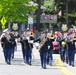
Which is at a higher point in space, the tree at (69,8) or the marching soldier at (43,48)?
the marching soldier at (43,48)

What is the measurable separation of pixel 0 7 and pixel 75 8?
104 ft

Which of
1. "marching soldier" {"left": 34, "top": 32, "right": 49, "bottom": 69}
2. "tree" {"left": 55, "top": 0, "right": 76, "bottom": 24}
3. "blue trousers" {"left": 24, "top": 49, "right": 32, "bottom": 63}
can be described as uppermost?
"marching soldier" {"left": 34, "top": 32, "right": 49, "bottom": 69}

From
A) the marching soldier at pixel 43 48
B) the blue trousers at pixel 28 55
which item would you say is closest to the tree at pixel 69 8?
the blue trousers at pixel 28 55

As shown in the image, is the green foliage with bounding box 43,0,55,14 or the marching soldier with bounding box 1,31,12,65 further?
the green foliage with bounding box 43,0,55,14

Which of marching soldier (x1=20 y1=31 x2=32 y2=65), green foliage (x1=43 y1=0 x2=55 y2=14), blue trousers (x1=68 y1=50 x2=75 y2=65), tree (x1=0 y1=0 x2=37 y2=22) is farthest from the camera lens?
green foliage (x1=43 y1=0 x2=55 y2=14)

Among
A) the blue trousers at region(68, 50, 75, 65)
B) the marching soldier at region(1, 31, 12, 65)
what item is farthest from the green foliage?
the blue trousers at region(68, 50, 75, 65)

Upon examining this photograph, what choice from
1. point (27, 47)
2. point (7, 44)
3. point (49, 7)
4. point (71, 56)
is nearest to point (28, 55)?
point (27, 47)

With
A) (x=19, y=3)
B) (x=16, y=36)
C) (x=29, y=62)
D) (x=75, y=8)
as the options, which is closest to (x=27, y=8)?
(x=19, y=3)

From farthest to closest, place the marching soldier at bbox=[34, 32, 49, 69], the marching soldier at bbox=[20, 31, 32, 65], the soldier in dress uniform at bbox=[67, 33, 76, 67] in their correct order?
the marching soldier at bbox=[20, 31, 32, 65] < the soldier in dress uniform at bbox=[67, 33, 76, 67] < the marching soldier at bbox=[34, 32, 49, 69]

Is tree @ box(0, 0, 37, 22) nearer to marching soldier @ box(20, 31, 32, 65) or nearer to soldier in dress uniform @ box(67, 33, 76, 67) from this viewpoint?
marching soldier @ box(20, 31, 32, 65)

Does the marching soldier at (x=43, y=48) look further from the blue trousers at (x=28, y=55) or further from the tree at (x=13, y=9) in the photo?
the tree at (x=13, y=9)

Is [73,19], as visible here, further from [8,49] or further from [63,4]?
[8,49]

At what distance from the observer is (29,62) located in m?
21.1

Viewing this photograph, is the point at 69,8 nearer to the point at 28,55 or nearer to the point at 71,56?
the point at 28,55
